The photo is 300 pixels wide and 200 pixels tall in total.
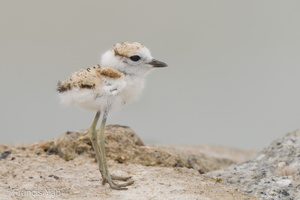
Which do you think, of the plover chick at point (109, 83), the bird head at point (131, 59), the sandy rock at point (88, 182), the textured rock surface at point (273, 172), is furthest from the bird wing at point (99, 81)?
the textured rock surface at point (273, 172)

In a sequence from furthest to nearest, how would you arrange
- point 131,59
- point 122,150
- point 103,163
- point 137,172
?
point 122,150 < point 137,172 < point 103,163 < point 131,59

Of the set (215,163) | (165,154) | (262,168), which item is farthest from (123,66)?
(215,163)

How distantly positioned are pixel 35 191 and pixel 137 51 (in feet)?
4.06

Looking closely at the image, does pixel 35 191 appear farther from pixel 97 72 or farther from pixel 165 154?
pixel 165 154

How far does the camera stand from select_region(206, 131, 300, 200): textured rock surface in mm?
4043

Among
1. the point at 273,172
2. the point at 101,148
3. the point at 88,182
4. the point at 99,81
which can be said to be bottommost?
the point at 88,182

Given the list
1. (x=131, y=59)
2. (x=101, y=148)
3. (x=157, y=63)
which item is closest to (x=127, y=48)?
(x=131, y=59)

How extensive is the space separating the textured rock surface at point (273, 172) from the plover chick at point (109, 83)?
1028 millimetres

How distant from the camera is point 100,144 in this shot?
3.83 metres

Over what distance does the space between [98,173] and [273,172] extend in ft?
4.83

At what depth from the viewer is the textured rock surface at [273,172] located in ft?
13.3

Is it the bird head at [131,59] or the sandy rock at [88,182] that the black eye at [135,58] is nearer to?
the bird head at [131,59]

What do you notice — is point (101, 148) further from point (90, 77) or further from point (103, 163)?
point (90, 77)

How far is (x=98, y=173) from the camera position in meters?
4.23
